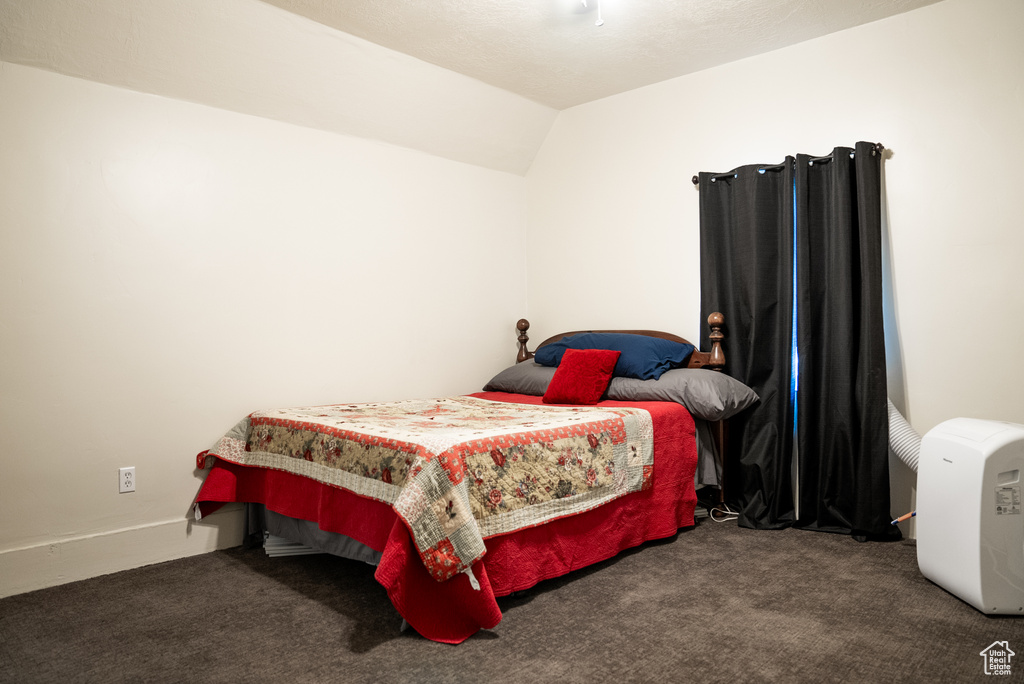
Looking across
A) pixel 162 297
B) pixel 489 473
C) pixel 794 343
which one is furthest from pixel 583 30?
pixel 162 297

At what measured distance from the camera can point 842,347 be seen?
3.16 metres

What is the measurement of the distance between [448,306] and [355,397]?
0.88m

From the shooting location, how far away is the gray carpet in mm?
1887

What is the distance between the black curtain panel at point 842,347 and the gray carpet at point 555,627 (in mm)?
387

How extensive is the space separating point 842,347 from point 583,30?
77.8 inches

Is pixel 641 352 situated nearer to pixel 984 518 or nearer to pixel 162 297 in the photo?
pixel 984 518

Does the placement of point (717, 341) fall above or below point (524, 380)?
above

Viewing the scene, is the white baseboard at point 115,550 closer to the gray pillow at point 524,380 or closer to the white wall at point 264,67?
the gray pillow at point 524,380

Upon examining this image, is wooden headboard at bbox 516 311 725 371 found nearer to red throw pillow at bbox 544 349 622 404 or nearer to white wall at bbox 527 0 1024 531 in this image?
white wall at bbox 527 0 1024 531

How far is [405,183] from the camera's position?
4.01 meters

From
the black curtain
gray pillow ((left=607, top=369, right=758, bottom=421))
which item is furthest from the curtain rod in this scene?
gray pillow ((left=607, top=369, right=758, bottom=421))

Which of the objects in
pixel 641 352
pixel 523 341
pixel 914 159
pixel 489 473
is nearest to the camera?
pixel 489 473

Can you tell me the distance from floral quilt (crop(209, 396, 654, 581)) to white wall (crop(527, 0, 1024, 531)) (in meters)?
1.32

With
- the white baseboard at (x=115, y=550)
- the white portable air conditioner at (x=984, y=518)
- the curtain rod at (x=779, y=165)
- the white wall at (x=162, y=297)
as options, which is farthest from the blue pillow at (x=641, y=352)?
the white baseboard at (x=115, y=550)
